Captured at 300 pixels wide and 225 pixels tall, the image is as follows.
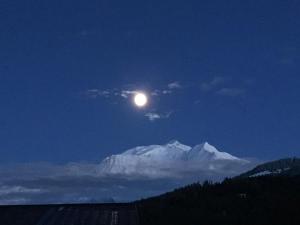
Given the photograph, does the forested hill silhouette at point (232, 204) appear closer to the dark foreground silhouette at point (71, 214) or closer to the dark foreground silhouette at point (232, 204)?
the dark foreground silhouette at point (232, 204)

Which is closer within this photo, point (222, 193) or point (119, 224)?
point (119, 224)

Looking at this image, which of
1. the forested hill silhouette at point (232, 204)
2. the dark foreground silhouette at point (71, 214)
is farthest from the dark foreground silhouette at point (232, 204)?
the dark foreground silhouette at point (71, 214)

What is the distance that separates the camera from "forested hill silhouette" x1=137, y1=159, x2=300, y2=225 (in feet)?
245

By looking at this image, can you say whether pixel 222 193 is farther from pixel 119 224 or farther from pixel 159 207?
pixel 119 224

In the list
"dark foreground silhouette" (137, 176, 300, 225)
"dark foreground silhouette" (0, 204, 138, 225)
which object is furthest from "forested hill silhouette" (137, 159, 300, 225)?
"dark foreground silhouette" (0, 204, 138, 225)

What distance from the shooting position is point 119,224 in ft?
189

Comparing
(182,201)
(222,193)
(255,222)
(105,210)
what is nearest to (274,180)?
(222,193)

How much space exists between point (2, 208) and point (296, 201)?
29850mm

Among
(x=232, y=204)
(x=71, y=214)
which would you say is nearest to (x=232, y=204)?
(x=232, y=204)

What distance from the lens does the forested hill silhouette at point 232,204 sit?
7462 cm

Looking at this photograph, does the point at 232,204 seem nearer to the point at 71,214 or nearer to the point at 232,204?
the point at 232,204

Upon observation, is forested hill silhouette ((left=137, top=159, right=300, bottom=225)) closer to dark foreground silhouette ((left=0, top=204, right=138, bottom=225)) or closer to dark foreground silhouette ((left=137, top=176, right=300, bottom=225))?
dark foreground silhouette ((left=137, top=176, right=300, bottom=225))

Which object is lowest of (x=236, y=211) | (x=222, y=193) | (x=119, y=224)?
(x=119, y=224)

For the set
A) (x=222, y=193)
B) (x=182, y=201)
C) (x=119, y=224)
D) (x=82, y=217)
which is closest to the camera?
(x=119, y=224)
